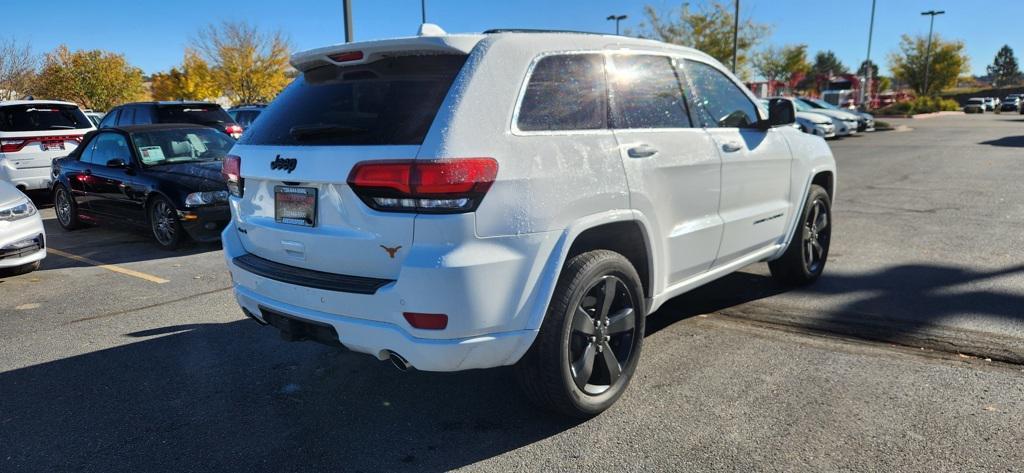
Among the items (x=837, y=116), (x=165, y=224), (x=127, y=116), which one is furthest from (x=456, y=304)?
(x=837, y=116)

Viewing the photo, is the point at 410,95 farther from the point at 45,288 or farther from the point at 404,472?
the point at 45,288

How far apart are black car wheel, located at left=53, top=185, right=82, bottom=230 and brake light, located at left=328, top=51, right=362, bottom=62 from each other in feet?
24.4

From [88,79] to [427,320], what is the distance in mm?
45560

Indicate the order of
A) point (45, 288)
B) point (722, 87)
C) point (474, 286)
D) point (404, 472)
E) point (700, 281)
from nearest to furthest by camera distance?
point (474, 286), point (404, 472), point (700, 281), point (722, 87), point (45, 288)

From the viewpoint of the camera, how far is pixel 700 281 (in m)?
4.02

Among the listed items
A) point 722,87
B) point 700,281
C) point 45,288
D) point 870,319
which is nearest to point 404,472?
point 700,281

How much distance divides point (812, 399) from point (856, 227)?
5040mm

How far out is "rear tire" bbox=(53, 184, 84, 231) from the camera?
8.92 m

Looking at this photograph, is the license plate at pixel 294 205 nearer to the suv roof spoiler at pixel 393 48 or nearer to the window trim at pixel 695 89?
the suv roof spoiler at pixel 393 48

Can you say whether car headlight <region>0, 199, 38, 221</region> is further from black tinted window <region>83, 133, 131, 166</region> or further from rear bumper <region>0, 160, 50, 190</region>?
rear bumper <region>0, 160, 50, 190</region>

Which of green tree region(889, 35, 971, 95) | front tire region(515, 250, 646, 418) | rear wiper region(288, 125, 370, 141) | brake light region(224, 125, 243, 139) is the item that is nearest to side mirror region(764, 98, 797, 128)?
front tire region(515, 250, 646, 418)

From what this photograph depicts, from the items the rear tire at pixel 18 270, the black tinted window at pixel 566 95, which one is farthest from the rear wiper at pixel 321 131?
the rear tire at pixel 18 270

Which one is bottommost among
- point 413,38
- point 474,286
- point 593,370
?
point 593,370

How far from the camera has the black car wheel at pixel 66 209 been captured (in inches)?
352
